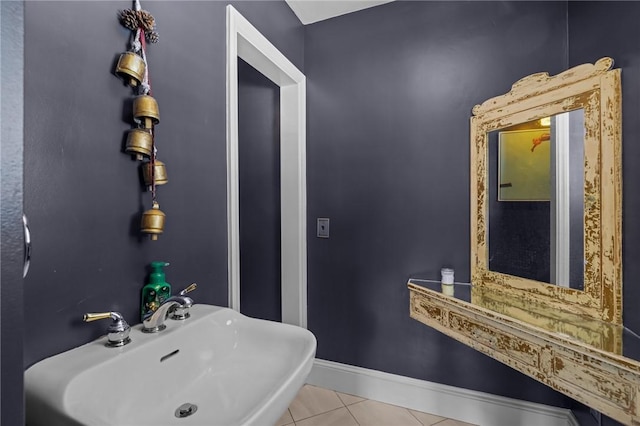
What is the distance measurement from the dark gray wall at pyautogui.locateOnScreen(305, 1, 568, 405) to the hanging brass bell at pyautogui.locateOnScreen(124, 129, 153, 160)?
4.08ft

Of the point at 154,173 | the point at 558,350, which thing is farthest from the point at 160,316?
the point at 558,350

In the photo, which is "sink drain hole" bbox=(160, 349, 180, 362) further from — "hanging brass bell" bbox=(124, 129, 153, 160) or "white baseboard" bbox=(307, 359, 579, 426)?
"white baseboard" bbox=(307, 359, 579, 426)

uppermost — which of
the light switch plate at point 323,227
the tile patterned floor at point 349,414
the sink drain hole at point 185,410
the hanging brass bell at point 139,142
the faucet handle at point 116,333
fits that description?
→ the hanging brass bell at point 139,142

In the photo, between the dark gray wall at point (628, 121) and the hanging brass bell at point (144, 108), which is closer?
the hanging brass bell at point (144, 108)

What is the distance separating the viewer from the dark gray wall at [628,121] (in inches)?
42.4

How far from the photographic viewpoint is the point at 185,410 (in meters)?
0.79

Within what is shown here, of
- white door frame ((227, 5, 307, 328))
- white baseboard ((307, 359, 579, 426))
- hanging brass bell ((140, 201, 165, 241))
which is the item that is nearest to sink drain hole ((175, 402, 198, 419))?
hanging brass bell ((140, 201, 165, 241))

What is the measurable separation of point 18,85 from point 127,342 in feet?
2.20

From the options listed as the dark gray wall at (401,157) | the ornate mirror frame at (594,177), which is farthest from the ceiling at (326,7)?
the ornate mirror frame at (594,177)

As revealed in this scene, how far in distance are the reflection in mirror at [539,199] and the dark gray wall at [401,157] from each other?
0.16 meters

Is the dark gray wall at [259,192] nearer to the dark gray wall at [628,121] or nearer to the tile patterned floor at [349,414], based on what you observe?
the tile patterned floor at [349,414]

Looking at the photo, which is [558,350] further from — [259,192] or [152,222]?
[259,192]

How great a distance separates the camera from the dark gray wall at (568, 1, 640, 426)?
1.08 meters

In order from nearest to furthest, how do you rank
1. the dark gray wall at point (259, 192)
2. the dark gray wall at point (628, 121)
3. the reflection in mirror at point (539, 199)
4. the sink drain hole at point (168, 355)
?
the sink drain hole at point (168, 355), the dark gray wall at point (628, 121), the reflection in mirror at point (539, 199), the dark gray wall at point (259, 192)
